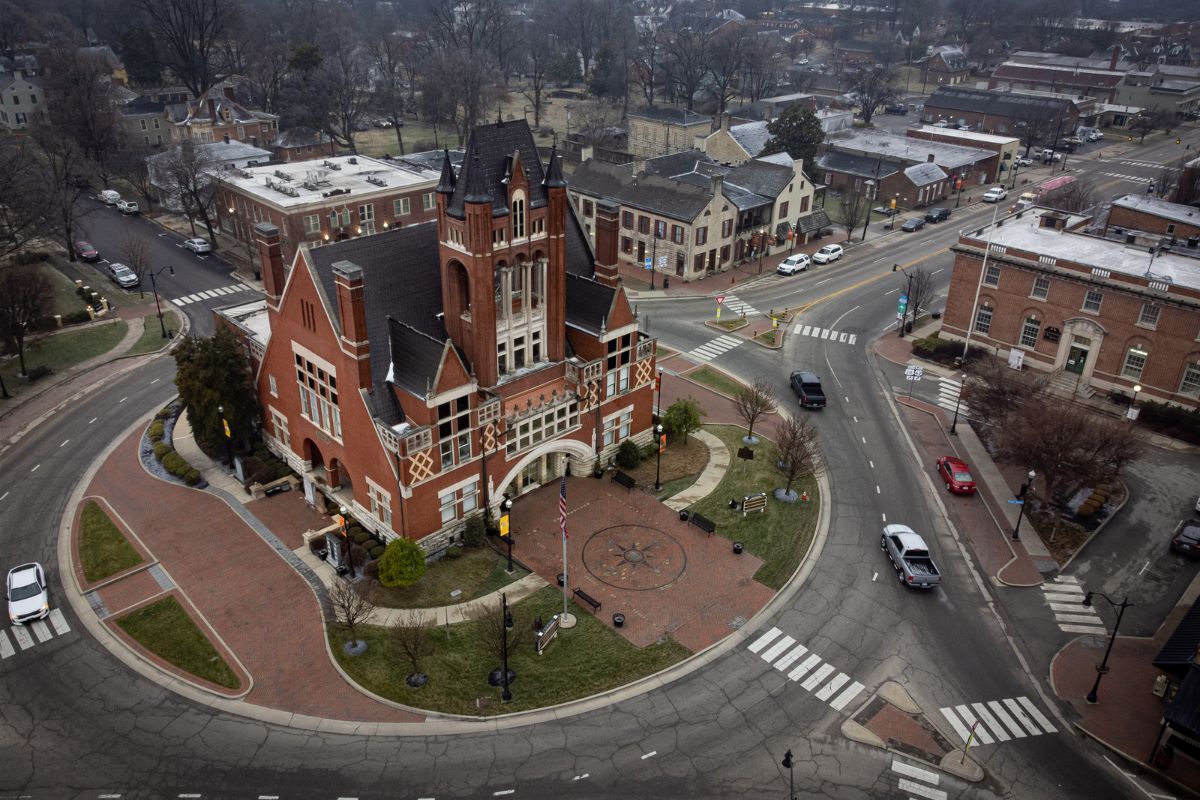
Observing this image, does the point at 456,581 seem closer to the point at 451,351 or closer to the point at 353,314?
the point at 451,351

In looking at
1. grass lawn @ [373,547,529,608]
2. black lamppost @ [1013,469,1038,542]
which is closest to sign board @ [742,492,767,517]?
grass lawn @ [373,547,529,608]

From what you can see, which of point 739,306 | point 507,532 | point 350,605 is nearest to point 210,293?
point 739,306

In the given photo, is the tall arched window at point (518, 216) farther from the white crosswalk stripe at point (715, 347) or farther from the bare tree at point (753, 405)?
the white crosswalk stripe at point (715, 347)

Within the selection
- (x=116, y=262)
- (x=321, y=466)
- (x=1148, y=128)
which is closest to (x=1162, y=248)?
(x=321, y=466)

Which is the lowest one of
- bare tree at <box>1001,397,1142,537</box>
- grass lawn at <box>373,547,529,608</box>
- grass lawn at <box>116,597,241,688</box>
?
grass lawn at <box>116,597,241,688</box>

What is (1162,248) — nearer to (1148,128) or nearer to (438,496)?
(438,496)

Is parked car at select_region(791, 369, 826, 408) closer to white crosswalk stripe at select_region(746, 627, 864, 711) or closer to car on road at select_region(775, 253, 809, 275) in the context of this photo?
white crosswalk stripe at select_region(746, 627, 864, 711)
